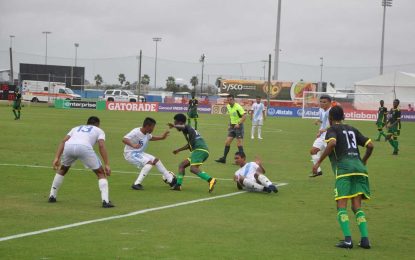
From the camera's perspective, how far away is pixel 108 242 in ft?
28.7

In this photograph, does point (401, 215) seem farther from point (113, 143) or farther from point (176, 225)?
point (113, 143)

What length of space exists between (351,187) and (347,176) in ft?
0.61

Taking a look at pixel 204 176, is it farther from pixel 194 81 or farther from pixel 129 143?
pixel 194 81

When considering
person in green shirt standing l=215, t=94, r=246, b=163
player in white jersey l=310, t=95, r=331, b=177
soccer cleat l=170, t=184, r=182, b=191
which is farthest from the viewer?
person in green shirt standing l=215, t=94, r=246, b=163

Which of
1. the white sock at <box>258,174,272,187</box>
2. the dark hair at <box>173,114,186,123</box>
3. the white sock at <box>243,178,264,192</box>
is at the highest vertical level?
the dark hair at <box>173,114,186,123</box>

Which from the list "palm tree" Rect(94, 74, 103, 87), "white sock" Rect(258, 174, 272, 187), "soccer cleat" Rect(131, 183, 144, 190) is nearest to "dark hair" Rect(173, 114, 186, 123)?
"soccer cleat" Rect(131, 183, 144, 190)

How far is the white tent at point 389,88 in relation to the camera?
8019 cm

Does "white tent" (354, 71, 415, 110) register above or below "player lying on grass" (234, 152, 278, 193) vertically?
above

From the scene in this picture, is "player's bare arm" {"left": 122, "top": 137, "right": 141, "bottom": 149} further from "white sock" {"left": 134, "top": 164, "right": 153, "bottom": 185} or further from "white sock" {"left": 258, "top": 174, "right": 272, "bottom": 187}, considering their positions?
"white sock" {"left": 258, "top": 174, "right": 272, "bottom": 187}

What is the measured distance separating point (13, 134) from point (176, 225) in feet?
69.6

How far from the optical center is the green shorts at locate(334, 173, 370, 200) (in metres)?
9.08

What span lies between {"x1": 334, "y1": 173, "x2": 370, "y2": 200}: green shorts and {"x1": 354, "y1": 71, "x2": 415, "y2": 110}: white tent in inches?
2783

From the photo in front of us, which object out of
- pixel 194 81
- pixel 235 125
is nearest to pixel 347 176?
pixel 235 125

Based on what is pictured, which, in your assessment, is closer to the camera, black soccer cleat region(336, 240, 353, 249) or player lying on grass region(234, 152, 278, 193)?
black soccer cleat region(336, 240, 353, 249)
